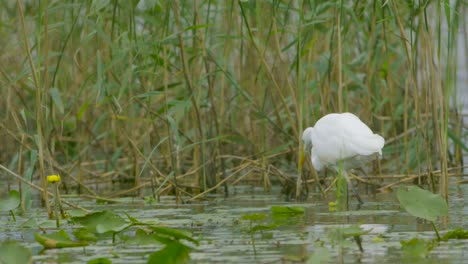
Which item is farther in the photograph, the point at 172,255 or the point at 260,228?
the point at 260,228

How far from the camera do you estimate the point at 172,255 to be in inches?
151

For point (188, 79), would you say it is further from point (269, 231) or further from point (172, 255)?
point (172, 255)

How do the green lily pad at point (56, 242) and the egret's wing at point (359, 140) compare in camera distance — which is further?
the egret's wing at point (359, 140)

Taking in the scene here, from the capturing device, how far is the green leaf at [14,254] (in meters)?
3.81

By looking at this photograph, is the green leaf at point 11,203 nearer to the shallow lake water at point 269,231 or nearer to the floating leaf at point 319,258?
the shallow lake water at point 269,231

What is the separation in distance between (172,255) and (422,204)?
3.79 ft

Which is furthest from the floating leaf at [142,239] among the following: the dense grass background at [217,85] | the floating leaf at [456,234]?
the dense grass background at [217,85]

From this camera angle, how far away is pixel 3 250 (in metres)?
3.88

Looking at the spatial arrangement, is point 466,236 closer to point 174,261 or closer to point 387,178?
point 174,261

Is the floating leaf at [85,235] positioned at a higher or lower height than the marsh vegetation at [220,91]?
lower

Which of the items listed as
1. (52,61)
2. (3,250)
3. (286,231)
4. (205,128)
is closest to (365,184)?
(205,128)

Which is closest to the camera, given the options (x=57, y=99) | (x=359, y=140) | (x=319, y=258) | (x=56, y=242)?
(x=319, y=258)

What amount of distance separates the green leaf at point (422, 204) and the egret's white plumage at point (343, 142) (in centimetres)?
127

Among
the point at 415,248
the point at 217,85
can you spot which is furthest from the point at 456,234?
the point at 217,85
